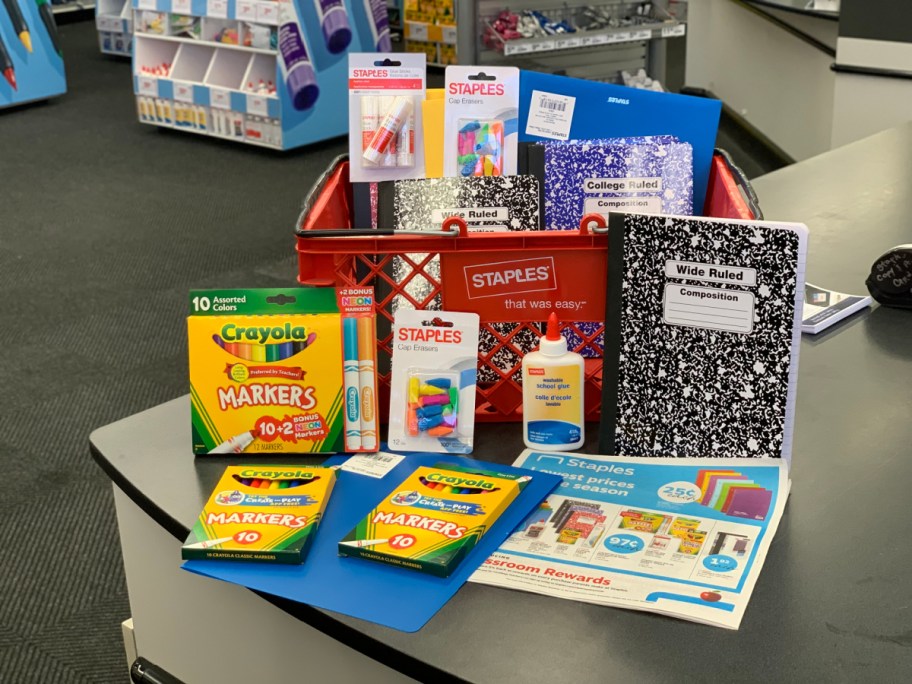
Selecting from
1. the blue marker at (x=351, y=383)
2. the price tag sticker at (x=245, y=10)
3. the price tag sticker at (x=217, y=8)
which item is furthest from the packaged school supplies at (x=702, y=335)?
the price tag sticker at (x=217, y=8)

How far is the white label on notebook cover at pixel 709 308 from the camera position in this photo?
1.19 metres

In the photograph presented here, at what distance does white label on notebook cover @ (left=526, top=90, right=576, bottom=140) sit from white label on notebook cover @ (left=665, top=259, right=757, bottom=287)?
1.51 feet

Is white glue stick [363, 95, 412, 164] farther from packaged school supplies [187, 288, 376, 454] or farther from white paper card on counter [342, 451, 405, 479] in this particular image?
white paper card on counter [342, 451, 405, 479]

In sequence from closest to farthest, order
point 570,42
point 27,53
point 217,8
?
1. point 570,42
2. point 217,8
3. point 27,53

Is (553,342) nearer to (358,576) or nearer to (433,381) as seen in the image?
(433,381)

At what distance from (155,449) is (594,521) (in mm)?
556

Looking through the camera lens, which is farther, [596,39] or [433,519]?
[596,39]

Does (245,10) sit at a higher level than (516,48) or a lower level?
higher

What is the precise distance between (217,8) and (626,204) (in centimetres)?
504

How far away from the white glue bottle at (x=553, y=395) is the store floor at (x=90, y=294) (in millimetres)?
1430

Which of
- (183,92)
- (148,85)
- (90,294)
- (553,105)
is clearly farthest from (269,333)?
(148,85)

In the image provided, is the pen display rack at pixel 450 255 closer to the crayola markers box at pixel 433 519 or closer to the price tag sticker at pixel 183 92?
the crayola markers box at pixel 433 519

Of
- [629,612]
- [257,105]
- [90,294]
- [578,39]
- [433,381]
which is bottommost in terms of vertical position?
[90,294]

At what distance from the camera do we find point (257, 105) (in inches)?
236
